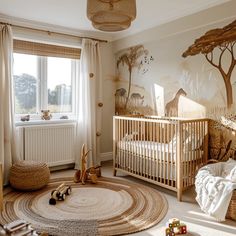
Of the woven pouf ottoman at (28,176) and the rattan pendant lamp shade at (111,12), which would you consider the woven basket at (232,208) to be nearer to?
the rattan pendant lamp shade at (111,12)

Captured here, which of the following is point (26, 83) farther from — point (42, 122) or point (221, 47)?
point (221, 47)

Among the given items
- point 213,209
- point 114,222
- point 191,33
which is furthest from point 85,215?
point 191,33

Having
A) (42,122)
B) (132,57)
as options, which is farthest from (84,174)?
(132,57)

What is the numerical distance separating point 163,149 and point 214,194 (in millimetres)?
878

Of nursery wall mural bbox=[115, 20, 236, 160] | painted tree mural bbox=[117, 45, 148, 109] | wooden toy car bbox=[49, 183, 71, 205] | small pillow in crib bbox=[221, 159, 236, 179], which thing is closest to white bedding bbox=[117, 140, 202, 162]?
small pillow in crib bbox=[221, 159, 236, 179]

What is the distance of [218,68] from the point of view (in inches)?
129

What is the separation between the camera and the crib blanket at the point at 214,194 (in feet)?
8.05

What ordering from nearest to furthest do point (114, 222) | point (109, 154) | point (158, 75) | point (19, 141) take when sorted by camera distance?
point (114, 222), point (19, 141), point (158, 75), point (109, 154)

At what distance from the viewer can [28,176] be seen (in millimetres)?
3254

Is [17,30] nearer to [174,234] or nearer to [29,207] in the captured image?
[29,207]

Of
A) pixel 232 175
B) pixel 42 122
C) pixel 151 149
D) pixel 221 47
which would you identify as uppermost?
pixel 221 47

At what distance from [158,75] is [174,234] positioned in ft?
8.45

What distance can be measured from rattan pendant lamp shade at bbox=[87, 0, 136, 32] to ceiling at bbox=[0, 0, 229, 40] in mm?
1072

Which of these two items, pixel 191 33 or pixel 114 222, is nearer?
pixel 114 222
